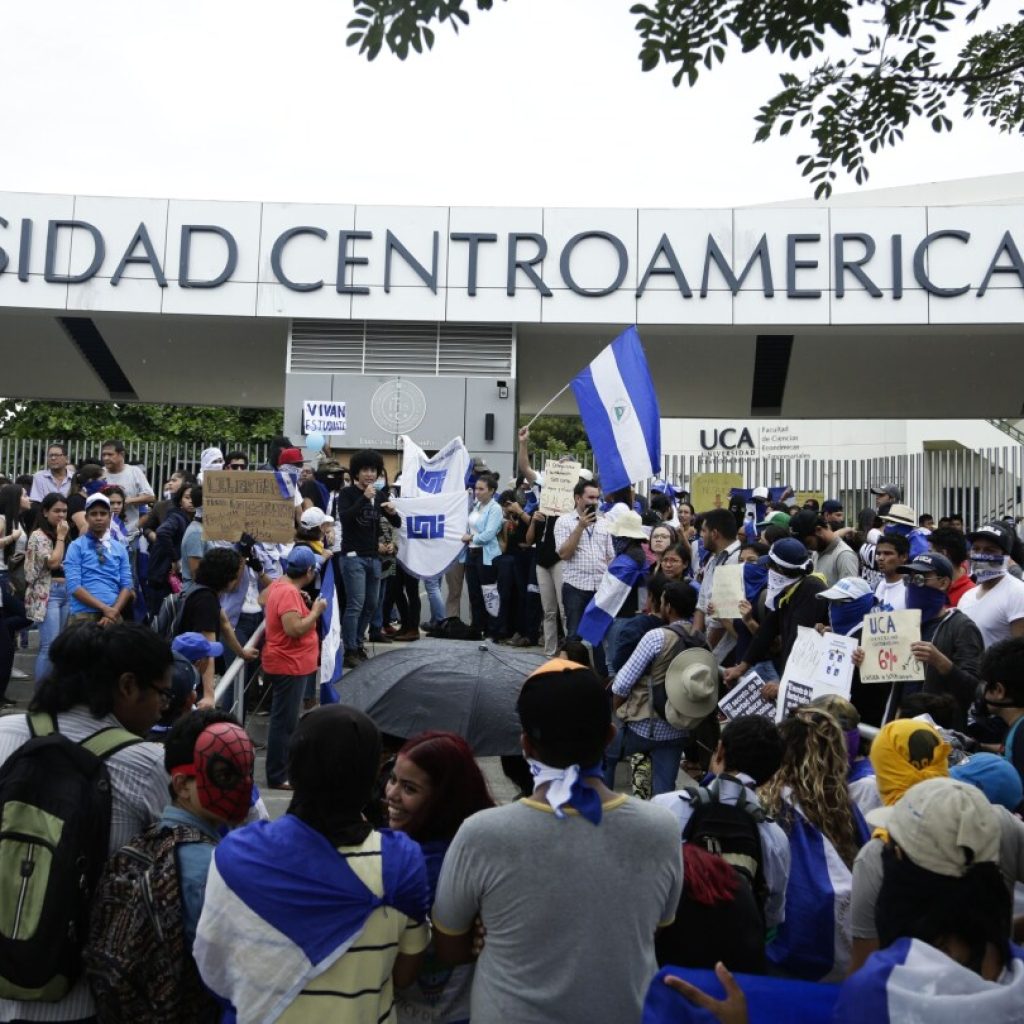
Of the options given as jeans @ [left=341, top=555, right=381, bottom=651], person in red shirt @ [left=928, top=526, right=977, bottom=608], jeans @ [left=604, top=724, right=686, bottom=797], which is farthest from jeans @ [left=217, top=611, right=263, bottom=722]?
person in red shirt @ [left=928, top=526, right=977, bottom=608]

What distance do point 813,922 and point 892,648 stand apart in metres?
2.77

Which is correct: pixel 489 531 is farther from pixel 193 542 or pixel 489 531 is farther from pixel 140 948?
pixel 140 948

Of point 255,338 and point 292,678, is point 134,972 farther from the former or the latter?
point 255,338

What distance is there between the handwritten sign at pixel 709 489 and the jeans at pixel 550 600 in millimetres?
3469

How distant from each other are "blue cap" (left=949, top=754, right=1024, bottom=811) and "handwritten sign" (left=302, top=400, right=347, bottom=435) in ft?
42.8

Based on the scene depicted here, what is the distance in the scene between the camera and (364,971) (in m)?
2.92

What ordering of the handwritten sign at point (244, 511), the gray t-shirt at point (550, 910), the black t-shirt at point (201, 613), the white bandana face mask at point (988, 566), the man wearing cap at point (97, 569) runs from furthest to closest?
the man wearing cap at point (97, 569), the handwritten sign at point (244, 511), the black t-shirt at point (201, 613), the white bandana face mask at point (988, 566), the gray t-shirt at point (550, 910)

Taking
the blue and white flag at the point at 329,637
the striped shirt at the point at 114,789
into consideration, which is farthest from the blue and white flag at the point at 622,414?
the striped shirt at the point at 114,789

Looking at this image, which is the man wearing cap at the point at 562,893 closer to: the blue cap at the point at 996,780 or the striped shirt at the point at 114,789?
the striped shirt at the point at 114,789

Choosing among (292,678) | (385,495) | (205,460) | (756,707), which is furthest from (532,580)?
(756,707)

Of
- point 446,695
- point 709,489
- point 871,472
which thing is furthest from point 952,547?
point 871,472

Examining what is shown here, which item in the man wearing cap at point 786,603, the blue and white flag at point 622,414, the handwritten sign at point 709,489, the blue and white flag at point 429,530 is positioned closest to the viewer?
the man wearing cap at point 786,603

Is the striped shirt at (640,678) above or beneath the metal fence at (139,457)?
beneath

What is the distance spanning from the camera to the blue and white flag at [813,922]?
392 cm
